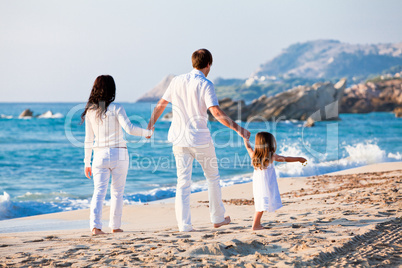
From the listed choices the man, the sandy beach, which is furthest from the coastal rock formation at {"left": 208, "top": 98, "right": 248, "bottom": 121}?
the man

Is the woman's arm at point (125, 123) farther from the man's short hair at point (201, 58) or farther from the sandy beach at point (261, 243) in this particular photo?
the sandy beach at point (261, 243)

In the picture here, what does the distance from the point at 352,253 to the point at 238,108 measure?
145 ft

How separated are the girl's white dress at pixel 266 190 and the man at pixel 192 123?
1.59 ft

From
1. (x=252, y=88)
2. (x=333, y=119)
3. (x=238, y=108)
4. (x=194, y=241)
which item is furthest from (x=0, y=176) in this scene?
(x=252, y=88)

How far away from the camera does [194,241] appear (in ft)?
12.9

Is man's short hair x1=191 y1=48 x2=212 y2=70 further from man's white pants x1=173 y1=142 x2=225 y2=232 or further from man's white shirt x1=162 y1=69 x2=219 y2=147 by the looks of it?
man's white pants x1=173 y1=142 x2=225 y2=232

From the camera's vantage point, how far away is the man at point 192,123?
14.2 ft

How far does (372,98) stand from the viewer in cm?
7250

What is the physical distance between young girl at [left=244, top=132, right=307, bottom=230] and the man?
0.30 metres

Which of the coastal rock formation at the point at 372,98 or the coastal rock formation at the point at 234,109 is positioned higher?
the coastal rock formation at the point at 372,98

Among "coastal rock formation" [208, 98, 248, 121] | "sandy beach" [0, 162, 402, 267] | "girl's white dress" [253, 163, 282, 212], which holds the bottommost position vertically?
"sandy beach" [0, 162, 402, 267]

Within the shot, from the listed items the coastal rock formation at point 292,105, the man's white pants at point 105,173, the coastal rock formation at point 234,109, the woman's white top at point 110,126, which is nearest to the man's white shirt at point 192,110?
the woman's white top at point 110,126

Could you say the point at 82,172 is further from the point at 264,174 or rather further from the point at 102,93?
the point at 264,174

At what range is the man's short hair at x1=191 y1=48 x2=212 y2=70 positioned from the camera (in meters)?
4.43
